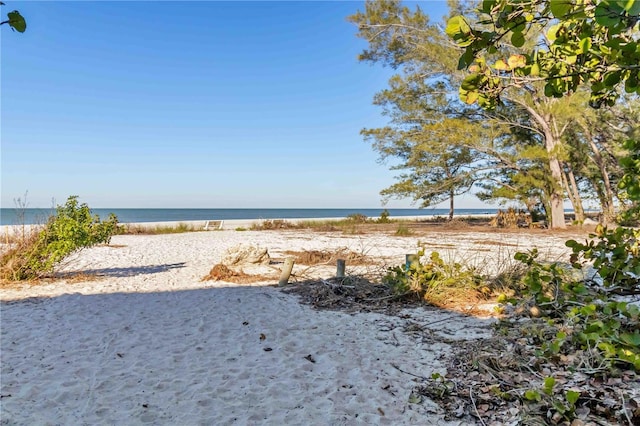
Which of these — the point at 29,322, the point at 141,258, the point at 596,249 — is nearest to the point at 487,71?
the point at 596,249

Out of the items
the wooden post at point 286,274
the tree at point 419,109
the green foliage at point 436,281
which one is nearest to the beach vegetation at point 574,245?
the green foliage at point 436,281

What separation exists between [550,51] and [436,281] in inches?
177

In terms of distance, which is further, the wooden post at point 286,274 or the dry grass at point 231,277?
the dry grass at point 231,277

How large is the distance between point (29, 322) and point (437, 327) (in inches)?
188

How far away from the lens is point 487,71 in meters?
1.55

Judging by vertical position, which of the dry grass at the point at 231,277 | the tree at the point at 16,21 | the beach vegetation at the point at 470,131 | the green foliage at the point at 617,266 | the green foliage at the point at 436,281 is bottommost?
the dry grass at the point at 231,277

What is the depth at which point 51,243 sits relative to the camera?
6.73 meters

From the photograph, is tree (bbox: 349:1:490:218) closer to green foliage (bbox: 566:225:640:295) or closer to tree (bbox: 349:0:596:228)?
tree (bbox: 349:0:596:228)

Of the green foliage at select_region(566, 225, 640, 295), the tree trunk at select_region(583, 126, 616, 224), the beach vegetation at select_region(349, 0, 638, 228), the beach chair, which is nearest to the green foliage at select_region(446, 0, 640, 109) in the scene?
the green foliage at select_region(566, 225, 640, 295)

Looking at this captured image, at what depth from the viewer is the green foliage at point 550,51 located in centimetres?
121

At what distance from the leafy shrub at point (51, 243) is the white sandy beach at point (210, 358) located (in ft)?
1.62

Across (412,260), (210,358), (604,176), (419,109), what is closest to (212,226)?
(419,109)

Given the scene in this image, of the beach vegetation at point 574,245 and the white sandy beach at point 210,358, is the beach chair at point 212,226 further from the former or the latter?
the beach vegetation at point 574,245

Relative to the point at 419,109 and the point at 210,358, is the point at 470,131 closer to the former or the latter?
the point at 419,109
